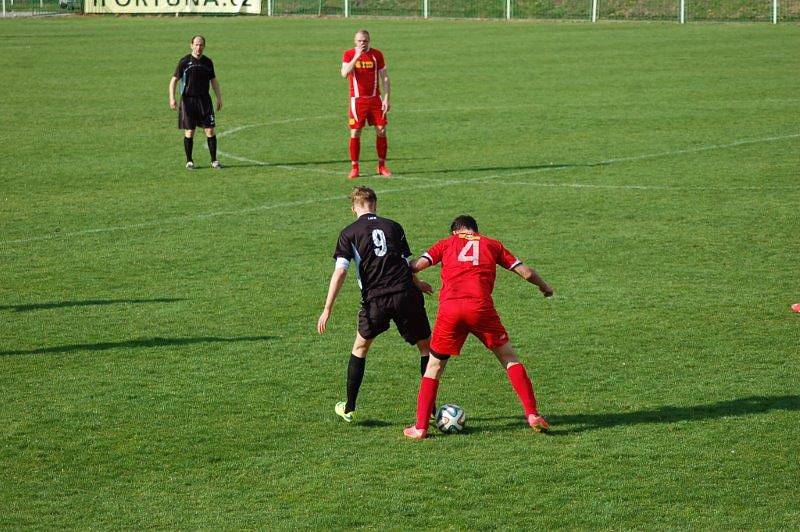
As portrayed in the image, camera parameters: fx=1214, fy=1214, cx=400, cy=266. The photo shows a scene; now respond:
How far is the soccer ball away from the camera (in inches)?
385

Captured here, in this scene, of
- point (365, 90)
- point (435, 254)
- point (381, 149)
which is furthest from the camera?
point (381, 149)

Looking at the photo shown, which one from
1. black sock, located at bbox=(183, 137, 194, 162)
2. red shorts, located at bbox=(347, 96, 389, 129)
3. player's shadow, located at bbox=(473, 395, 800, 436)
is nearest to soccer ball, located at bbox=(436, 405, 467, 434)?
player's shadow, located at bbox=(473, 395, 800, 436)

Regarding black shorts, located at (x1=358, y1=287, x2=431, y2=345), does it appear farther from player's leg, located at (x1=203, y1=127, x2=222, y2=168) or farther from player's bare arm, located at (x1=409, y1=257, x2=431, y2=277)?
player's leg, located at (x1=203, y1=127, x2=222, y2=168)

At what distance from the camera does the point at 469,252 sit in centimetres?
969

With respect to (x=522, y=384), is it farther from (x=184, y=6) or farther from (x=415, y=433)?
(x=184, y=6)

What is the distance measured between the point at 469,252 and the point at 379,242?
2.51 feet

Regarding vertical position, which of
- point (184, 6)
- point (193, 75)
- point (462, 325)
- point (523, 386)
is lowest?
point (523, 386)

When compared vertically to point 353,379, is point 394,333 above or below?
below

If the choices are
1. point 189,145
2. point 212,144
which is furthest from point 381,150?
point 189,145

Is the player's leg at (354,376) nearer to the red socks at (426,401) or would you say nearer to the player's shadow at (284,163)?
the red socks at (426,401)

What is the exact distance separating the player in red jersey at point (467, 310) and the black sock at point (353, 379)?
0.58m

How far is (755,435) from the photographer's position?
9648mm

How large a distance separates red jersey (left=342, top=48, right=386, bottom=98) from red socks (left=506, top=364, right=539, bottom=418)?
12153 mm

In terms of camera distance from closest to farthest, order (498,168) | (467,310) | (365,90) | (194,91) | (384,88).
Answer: (467,310)
(384,88)
(365,90)
(194,91)
(498,168)
